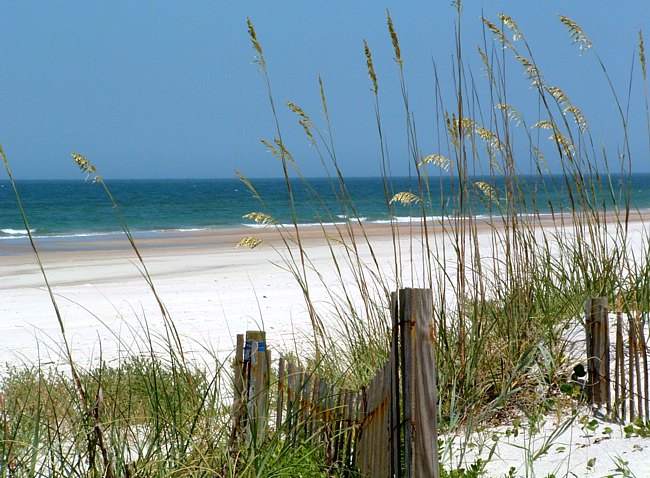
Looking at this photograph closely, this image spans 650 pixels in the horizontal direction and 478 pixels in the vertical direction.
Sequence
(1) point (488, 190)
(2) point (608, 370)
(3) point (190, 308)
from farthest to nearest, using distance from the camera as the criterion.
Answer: (3) point (190, 308)
(1) point (488, 190)
(2) point (608, 370)

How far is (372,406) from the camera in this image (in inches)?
92.7

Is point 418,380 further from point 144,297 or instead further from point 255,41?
point 144,297

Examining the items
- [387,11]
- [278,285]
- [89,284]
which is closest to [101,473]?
[387,11]

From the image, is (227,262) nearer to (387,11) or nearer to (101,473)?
(387,11)

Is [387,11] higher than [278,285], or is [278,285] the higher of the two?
[387,11]

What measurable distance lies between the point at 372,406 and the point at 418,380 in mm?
361

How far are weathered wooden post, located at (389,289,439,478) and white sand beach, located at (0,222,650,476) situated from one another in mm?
609

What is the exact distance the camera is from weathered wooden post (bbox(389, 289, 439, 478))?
2.01 meters

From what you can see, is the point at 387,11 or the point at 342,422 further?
the point at 387,11

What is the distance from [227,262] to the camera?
1423 cm

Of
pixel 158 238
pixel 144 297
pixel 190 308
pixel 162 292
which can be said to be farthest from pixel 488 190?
pixel 158 238

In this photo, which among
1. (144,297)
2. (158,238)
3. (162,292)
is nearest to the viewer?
(144,297)

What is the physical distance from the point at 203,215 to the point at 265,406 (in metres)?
33.0

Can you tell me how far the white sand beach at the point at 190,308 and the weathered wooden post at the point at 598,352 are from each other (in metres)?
0.14
